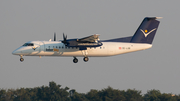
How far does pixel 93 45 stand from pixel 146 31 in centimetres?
741

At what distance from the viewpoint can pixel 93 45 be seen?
128ft

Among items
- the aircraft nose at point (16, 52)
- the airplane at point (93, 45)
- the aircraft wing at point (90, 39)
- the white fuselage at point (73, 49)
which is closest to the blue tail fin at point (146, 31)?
the airplane at point (93, 45)

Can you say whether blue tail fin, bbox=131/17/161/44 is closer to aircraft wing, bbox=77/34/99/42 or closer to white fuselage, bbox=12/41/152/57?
white fuselage, bbox=12/41/152/57

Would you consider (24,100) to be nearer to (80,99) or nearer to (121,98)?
(80,99)

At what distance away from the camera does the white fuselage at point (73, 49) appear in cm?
3831

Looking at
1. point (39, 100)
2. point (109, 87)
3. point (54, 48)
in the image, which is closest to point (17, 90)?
point (39, 100)

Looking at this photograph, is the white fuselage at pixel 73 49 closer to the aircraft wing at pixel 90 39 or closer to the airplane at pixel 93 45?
the airplane at pixel 93 45

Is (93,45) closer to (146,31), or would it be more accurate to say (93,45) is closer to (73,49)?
(73,49)

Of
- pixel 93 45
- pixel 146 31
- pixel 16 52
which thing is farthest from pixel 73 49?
pixel 146 31

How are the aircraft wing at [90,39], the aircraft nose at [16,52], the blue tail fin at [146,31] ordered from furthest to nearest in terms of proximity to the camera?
the blue tail fin at [146,31] → the aircraft nose at [16,52] → the aircraft wing at [90,39]

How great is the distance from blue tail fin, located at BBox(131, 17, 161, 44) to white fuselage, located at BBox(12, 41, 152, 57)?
68 centimetres

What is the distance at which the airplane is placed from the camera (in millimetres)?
38406

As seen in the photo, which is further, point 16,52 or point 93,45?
point 93,45

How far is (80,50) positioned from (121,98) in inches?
937
